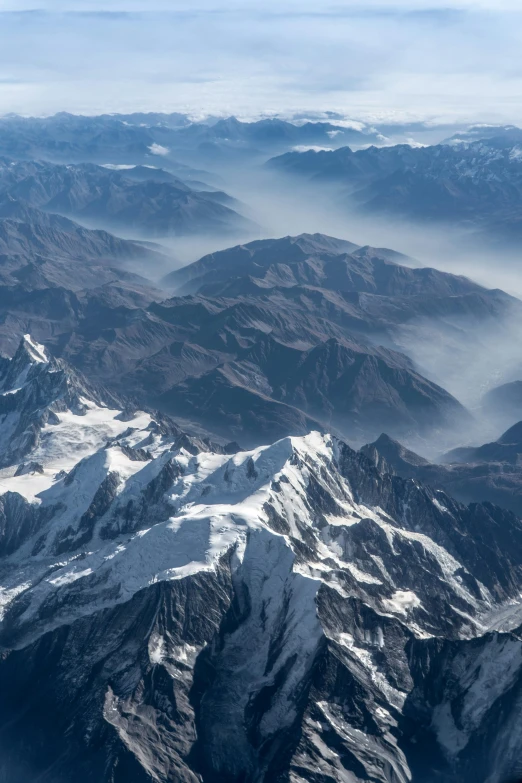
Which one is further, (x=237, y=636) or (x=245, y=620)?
(x=245, y=620)

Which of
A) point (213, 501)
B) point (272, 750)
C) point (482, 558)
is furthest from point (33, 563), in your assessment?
point (482, 558)

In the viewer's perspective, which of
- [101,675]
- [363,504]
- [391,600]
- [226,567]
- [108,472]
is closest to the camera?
[101,675]

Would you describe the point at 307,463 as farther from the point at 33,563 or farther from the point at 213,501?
the point at 33,563

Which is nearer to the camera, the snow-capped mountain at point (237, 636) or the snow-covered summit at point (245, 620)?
the snow-capped mountain at point (237, 636)

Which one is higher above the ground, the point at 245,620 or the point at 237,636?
the point at 245,620

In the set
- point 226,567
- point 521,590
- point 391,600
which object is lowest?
point 521,590

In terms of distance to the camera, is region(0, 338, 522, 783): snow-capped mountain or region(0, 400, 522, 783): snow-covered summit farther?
region(0, 400, 522, 783): snow-covered summit

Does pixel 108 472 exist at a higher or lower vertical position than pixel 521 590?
higher

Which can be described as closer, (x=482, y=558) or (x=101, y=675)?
(x=101, y=675)
